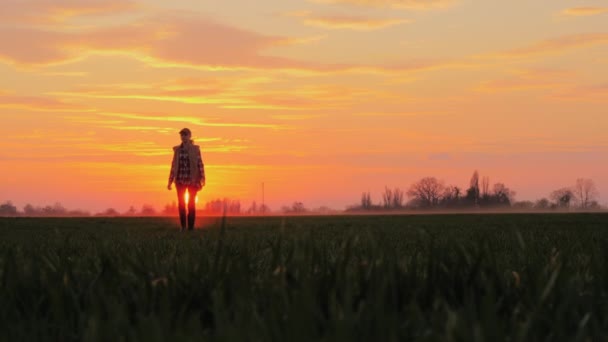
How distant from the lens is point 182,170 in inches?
882

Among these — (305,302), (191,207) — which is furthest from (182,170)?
(305,302)

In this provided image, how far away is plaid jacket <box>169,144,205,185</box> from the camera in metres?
22.4

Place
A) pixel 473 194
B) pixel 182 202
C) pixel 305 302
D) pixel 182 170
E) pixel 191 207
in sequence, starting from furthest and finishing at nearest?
1. pixel 473 194
2. pixel 182 202
3. pixel 191 207
4. pixel 182 170
5. pixel 305 302

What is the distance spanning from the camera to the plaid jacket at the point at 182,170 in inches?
882

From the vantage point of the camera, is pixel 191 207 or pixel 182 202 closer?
pixel 191 207

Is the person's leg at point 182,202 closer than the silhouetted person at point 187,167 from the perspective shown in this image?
No

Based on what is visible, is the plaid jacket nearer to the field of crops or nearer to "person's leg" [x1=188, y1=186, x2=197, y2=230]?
"person's leg" [x1=188, y1=186, x2=197, y2=230]

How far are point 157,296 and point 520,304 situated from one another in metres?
1.48

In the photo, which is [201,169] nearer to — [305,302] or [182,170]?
[182,170]

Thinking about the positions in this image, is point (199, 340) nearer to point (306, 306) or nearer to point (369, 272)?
point (306, 306)

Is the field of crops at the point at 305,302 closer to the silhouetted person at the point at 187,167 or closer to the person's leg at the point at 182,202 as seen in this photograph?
the silhouetted person at the point at 187,167

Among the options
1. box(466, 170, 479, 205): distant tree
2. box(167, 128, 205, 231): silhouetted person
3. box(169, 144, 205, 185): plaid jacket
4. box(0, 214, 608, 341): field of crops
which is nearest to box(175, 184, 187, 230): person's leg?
box(167, 128, 205, 231): silhouetted person

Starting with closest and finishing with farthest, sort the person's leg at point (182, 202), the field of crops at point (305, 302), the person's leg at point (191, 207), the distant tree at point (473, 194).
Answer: the field of crops at point (305, 302), the person's leg at point (191, 207), the person's leg at point (182, 202), the distant tree at point (473, 194)

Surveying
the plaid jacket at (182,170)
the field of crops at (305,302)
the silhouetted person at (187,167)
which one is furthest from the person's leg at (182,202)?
the field of crops at (305,302)
